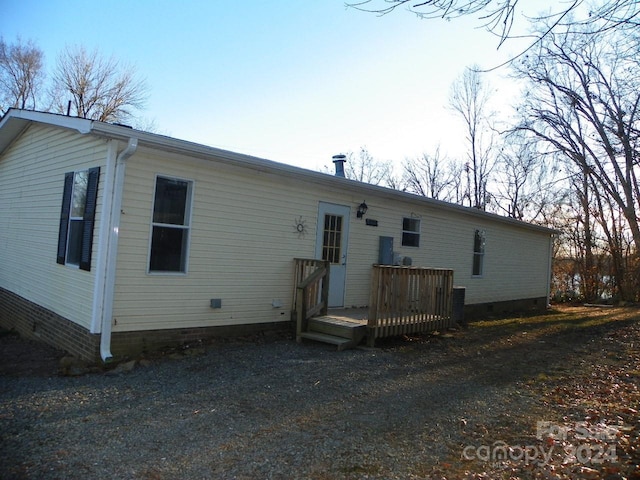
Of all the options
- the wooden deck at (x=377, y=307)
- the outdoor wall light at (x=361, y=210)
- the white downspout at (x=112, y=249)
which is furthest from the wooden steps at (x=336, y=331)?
the white downspout at (x=112, y=249)

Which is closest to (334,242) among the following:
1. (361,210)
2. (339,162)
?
(361,210)

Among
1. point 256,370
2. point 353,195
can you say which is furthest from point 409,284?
point 256,370

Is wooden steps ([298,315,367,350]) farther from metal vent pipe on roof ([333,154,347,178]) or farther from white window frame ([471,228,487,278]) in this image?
white window frame ([471,228,487,278])

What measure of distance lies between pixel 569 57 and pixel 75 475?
784 inches

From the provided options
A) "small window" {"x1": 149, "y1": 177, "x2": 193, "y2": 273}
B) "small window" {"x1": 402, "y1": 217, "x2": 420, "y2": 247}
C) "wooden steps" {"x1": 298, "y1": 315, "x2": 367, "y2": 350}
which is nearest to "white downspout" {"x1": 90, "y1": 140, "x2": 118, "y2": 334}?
"small window" {"x1": 149, "y1": 177, "x2": 193, "y2": 273}

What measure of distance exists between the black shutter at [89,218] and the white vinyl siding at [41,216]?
0.14 m

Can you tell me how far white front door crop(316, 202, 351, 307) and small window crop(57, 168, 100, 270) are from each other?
12.7ft

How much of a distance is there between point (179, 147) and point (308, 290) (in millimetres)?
2975

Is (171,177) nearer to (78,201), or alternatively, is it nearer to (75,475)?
(78,201)

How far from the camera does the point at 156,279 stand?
6.61m

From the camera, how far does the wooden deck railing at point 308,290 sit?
24.5 feet

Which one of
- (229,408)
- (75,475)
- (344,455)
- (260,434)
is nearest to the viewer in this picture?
(75,475)

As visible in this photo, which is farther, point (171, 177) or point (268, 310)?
point (268, 310)

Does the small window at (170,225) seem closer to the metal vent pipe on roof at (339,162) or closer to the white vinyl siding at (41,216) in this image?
the white vinyl siding at (41,216)
